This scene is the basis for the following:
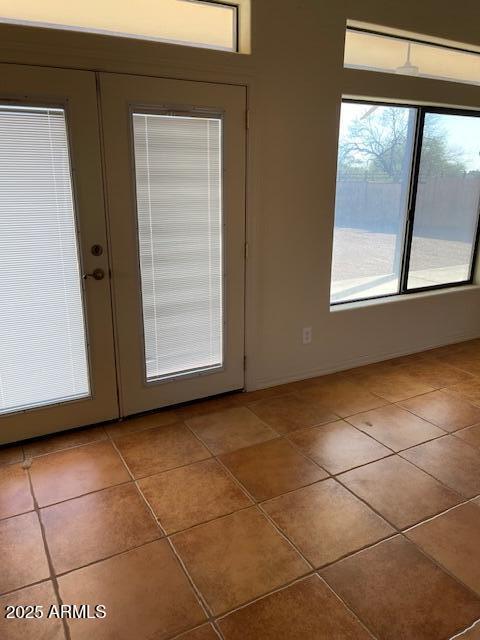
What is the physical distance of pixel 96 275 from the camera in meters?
2.60

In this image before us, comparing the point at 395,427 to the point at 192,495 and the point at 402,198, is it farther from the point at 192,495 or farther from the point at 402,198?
the point at 402,198

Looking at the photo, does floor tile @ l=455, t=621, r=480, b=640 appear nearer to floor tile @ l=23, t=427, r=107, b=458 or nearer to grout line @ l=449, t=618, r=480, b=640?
grout line @ l=449, t=618, r=480, b=640

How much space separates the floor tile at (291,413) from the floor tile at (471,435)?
72cm

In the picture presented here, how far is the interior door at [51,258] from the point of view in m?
2.28

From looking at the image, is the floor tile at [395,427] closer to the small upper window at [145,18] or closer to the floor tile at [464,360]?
the floor tile at [464,360]

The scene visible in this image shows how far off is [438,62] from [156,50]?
7.50 ft

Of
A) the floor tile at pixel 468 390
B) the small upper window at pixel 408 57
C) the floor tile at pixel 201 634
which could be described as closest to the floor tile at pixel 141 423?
the floor tile at pixel 201 634

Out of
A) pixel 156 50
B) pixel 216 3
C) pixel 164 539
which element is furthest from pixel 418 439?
pixel 216 3

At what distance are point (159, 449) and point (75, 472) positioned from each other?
442 millimetres

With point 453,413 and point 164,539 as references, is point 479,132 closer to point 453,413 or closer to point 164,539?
point 453,413

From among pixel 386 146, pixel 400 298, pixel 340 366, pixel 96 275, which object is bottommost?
pixel 340 366

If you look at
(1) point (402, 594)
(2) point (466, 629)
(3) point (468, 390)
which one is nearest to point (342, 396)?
(3) point (468, 390)

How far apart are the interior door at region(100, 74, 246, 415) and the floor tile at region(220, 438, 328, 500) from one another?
2.27ft

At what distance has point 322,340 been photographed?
3.51 meters
